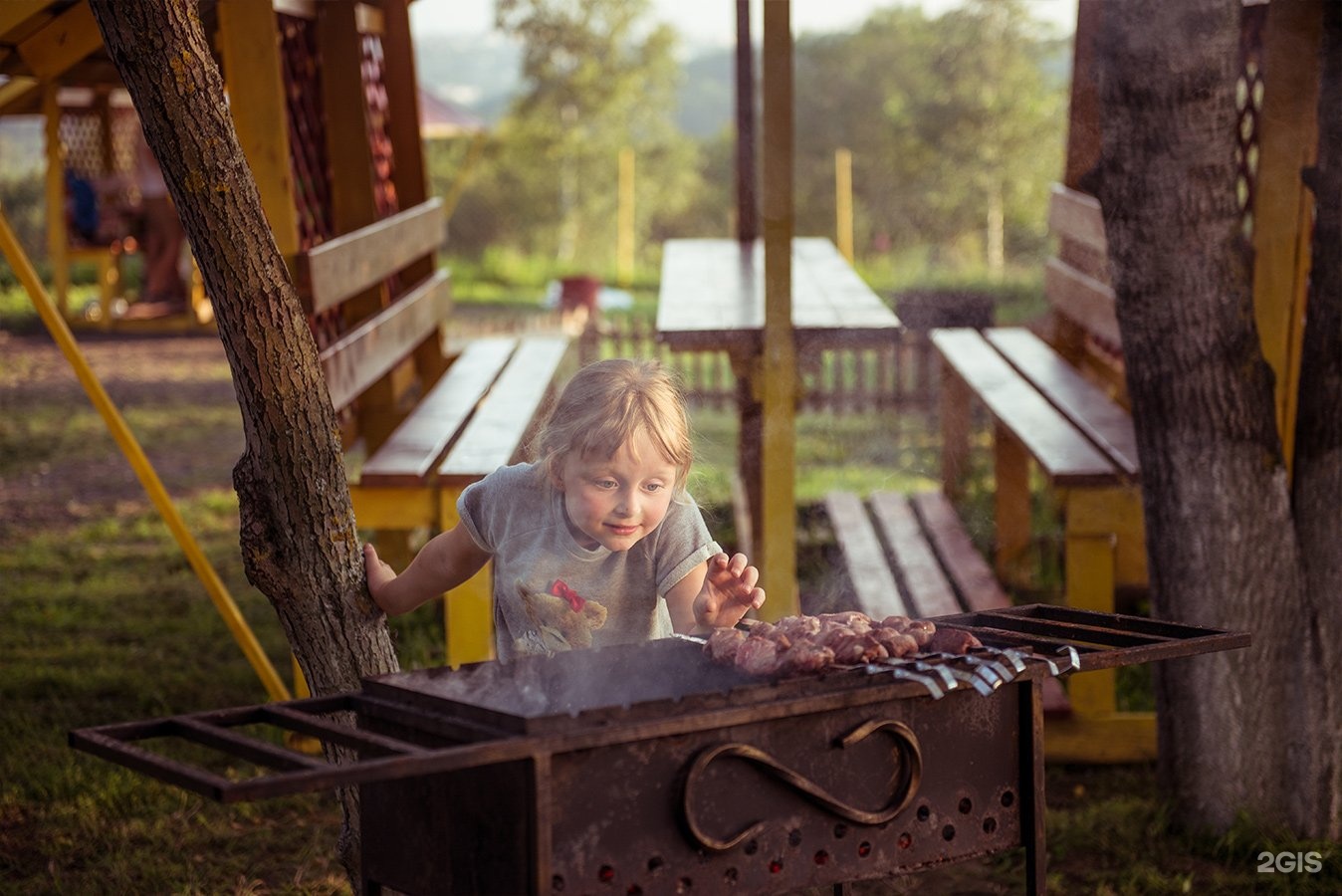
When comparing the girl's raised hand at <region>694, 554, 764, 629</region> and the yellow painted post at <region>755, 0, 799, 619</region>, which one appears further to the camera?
the yellow painted post at <region>755, 0, 799, 619</region>

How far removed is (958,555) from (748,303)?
5.00 feet

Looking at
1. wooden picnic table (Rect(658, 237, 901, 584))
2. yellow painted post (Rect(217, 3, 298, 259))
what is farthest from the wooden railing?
yellow painted post (Rect(217, 3, 298, 259))

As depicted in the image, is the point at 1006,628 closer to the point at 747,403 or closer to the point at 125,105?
the point at 747,403

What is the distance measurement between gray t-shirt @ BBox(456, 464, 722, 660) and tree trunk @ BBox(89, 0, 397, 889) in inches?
10.7

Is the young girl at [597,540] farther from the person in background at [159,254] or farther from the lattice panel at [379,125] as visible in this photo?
the person in background at [159,254]

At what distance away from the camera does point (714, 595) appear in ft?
9.07

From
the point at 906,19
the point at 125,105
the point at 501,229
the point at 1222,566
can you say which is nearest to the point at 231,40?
the point at 1222,566

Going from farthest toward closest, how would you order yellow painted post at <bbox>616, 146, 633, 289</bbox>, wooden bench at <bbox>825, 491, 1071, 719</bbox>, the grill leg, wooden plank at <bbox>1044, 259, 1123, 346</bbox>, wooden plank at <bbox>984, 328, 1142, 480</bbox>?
1. yellow painted post at <bbox>616, 146, 633, 289</bbox>
2. wooden plank at <bbox>1044, 259, 1123, 346</bbox>
3. wooden bench at <bbox>825, 491, 1071, 719</bbox>
4. wooden plank at <bbox>984, 328, 1142, 480</bbox>
5. the grill leg

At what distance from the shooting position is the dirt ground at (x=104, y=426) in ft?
29.1

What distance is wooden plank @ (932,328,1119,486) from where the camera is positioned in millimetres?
4590

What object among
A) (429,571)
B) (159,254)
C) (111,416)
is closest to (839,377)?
(111,416)

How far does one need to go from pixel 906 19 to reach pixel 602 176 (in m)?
5.94

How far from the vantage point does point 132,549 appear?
766cm

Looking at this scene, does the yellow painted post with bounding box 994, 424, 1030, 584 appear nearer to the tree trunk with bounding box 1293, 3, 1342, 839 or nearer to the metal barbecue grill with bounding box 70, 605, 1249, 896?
the tree trunk with bounding box 1293, 3, 1342, 839
